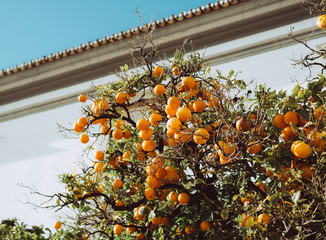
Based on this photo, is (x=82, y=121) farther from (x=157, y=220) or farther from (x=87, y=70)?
(x=87, y=70)

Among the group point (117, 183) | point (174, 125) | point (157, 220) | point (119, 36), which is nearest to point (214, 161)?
point (174, 125)

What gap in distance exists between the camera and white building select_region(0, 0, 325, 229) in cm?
464

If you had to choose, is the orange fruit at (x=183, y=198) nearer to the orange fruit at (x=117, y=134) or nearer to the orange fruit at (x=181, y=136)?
the orange fruit at (x=181, y=136)

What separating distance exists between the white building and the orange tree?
2.08 meters

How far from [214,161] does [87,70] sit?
15.9ft

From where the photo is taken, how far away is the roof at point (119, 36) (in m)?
5.07

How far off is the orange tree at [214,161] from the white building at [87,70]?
2085mm

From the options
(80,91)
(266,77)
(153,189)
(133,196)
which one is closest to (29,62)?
(80,91)

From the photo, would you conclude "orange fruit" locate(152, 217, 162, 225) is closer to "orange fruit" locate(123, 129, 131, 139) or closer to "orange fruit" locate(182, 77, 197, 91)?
"orange fruit" locate(123, 129, 131, 139)

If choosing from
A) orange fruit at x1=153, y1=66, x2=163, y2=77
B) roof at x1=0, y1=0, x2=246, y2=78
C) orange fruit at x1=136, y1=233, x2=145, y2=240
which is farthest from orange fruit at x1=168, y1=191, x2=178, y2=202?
roof at x1=0, y1=0, x2=246, y2=78

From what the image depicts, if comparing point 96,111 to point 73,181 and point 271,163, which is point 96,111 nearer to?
point 73,181

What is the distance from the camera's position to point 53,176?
16.0ft

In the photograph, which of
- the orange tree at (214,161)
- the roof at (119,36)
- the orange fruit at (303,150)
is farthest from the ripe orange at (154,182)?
the roof at (119,36)

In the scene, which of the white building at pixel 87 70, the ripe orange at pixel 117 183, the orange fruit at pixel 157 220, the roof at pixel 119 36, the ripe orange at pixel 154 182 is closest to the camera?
the ripe orange at pixel 154 182
